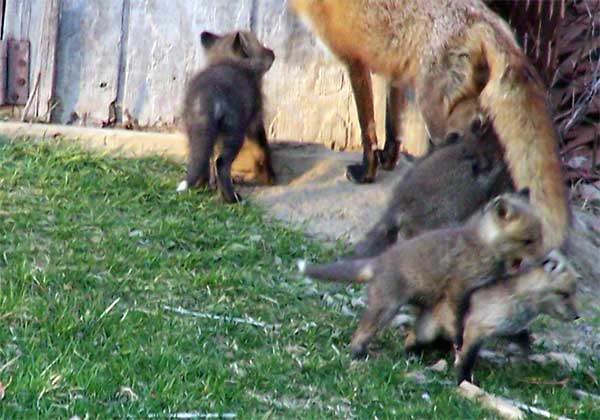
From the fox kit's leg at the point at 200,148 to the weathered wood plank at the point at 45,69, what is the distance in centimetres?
180

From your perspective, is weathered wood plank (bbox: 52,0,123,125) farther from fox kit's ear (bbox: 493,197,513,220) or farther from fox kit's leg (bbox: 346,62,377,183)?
fox kit's ear (bbox: 493,197,513,220)

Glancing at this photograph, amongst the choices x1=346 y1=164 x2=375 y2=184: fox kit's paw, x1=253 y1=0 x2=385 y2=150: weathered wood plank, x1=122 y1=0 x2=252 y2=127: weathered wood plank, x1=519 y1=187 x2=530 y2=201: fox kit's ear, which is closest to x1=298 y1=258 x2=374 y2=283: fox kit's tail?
x1=519 y1=187 x2=530 y2=201: fox kit's ear

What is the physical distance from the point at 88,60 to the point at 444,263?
14.1ft

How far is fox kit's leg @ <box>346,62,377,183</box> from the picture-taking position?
8.34 m

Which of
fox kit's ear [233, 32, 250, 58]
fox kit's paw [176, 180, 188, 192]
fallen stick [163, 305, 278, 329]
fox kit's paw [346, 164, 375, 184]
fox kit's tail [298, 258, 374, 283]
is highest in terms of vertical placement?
fox kit's ear [233, 32, 250, 58]

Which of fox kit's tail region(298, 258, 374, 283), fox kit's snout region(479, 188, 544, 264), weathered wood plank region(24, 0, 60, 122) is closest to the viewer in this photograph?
fox kit's snout region(479, 188, 544, 264)

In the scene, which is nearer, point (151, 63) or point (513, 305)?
point (513, 305)

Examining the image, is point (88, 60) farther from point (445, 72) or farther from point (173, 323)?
point (173, 323)

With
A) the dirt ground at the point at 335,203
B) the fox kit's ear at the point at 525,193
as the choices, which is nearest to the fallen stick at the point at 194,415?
the fox kit's ear at the point at 525,193

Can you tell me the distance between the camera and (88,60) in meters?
9.09

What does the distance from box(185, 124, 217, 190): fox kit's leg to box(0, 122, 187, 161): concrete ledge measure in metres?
0.81

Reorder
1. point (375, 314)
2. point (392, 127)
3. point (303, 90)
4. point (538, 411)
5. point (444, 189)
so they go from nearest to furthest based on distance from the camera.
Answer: point (538, 411), point (375, 314), point (444, 189), point (392, 127), point (303, 90)

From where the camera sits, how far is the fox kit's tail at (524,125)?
22.7ft

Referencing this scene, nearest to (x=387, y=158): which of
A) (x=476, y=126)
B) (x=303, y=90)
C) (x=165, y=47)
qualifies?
(x=303, y=90)
